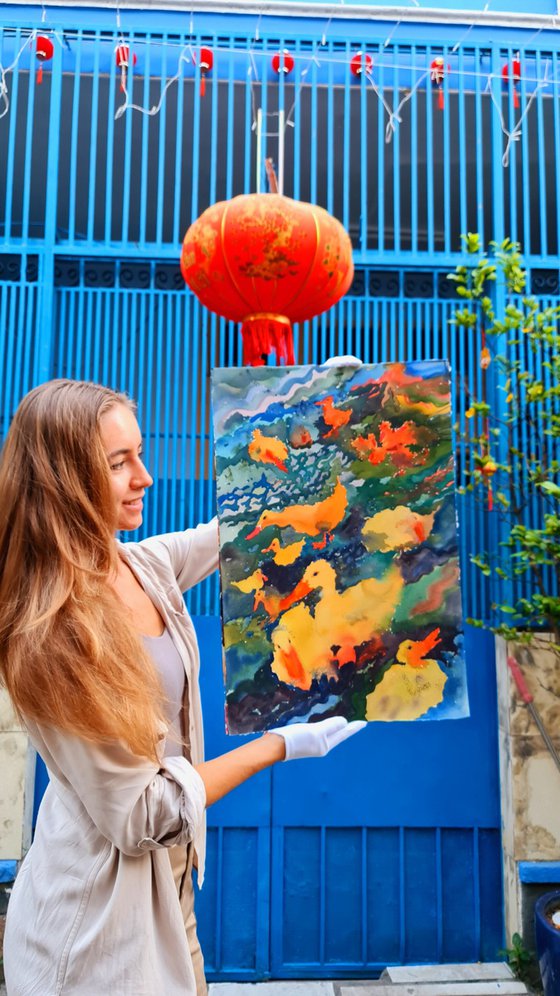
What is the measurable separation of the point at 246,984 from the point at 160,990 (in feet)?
9.52

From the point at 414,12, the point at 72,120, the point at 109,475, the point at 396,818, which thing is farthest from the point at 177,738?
the point at 414,12

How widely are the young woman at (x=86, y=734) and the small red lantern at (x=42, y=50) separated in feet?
11.9

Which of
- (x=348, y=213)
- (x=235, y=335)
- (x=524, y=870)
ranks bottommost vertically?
(x=524, y=870)

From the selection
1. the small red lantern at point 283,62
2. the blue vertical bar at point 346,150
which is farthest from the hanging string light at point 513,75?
the small red lantern at point 283,62

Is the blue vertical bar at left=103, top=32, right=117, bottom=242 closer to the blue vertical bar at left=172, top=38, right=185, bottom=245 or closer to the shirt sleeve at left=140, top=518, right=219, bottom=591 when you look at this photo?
the blue vertical bar at left=172, top=38, right=185, bottom=245

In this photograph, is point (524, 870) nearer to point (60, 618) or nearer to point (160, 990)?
point (160, 990)

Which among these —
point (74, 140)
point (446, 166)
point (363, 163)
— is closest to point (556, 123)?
point (446, 166)

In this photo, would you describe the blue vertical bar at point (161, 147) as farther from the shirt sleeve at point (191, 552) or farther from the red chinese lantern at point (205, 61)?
the shirt sleeve at point (191, 552)

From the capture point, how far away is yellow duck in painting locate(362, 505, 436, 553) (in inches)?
87.0

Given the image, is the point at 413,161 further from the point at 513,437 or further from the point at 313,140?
the point at 513,437

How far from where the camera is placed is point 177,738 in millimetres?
1719

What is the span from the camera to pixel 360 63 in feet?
15.0

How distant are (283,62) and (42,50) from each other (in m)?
1.32

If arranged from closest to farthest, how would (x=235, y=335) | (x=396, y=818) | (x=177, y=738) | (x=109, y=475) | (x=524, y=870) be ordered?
1. (x=109, y=475)
2. (x=177, y=738)
3. (x=524, y=870)
4. (x=396, y=818)
5. (x=235, y=335)
